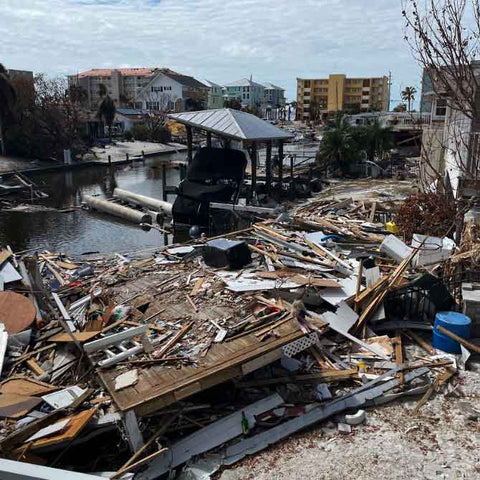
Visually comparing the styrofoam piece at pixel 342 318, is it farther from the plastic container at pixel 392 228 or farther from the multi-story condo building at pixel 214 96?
the multi-story condo building at pixel 214 96

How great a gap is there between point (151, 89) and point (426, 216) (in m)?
94.8

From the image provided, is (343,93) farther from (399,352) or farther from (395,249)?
(399,352)

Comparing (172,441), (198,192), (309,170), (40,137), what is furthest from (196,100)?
(172,441)

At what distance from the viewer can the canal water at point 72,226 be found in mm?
19423

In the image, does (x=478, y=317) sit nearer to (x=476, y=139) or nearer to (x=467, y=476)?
(x=467, y=476)

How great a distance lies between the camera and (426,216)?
13.2 m

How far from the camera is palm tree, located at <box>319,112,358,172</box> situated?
3203cm

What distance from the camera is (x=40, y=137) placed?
44938 millimetres

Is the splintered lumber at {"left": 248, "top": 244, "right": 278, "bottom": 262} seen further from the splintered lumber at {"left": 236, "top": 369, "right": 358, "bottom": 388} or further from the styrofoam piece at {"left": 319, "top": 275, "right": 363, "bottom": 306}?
the splintered lumber at {"left": 236, "top": 369, "right": 358, "bottom": 388}

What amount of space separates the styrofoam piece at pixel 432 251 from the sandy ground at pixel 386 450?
424cm

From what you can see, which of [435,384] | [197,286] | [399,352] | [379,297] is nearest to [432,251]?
[379,297]

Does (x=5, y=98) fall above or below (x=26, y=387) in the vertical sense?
above

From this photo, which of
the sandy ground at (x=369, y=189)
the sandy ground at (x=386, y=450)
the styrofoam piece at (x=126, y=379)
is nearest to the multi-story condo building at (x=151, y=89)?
the sandy ground at (x=369, y=189)

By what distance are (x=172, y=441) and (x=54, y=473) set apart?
4.62 ft
